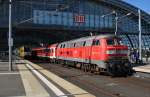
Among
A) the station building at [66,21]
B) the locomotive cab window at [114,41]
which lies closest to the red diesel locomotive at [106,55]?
the locomotive cab window at [114,41]

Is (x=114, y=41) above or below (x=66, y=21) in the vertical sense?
below

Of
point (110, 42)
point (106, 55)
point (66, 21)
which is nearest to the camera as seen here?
point (106, 55)

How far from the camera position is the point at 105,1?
13025cm

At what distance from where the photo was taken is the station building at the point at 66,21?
120188 millimetres

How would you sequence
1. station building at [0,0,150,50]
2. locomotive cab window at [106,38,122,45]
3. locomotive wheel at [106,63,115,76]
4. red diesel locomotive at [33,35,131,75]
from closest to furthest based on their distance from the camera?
locomotive wheel at [106,63,115,76]
red diesel locomotive at [33,35,131,75]
locomotive cab window at [106,38,122,45]
station building at [0,0,150,50]

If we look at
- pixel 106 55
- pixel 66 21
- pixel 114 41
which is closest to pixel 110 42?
pixel 114 41

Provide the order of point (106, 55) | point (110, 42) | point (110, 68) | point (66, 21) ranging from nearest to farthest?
point (110, 68) → point (106, 55) → point (110, 42) → point (66, 21)

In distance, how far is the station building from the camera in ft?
394

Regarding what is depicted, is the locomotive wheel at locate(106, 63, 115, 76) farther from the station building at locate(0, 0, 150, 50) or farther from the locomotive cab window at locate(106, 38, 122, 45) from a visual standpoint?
the station building at locate(0, 0, 150, 50)

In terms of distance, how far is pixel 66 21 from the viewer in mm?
124438

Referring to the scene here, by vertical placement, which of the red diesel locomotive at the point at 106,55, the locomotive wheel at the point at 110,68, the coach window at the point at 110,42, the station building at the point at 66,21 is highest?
the station building at the point at 66,21

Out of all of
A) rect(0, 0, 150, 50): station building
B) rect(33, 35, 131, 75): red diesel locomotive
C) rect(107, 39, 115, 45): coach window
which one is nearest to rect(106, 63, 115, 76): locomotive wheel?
rect(33, 35, 131, 75): red diesel locomotive

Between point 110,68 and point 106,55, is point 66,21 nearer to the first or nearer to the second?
point 106,55

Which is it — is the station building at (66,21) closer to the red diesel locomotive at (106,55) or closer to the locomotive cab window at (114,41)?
the red diesel locomotive at (106,55)
